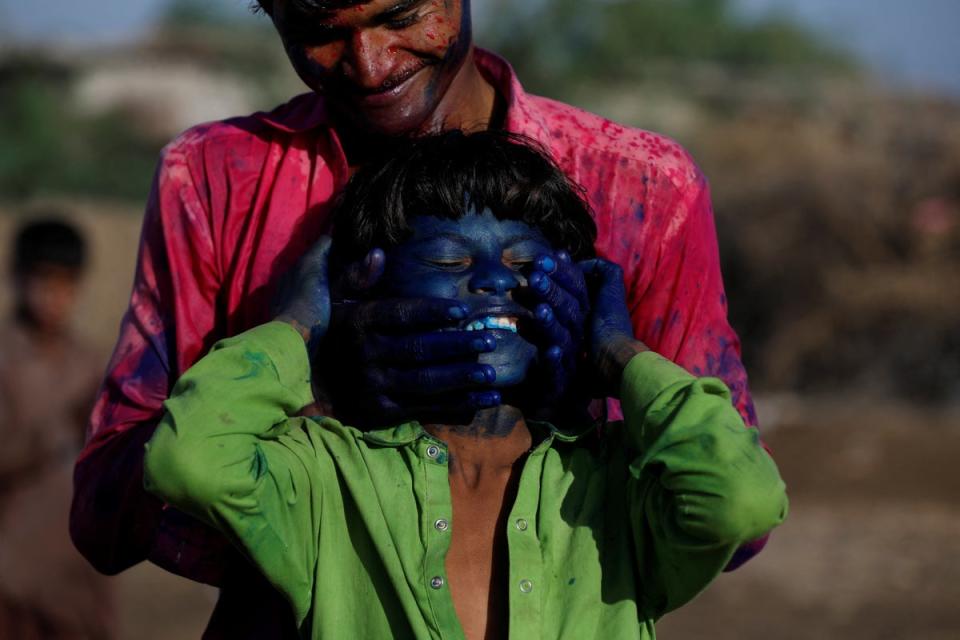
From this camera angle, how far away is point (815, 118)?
19719 millimetres

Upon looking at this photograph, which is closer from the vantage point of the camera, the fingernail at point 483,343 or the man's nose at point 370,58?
the fingernail at point 483,343

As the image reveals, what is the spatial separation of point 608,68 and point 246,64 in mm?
5807

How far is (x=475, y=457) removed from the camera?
2676mm

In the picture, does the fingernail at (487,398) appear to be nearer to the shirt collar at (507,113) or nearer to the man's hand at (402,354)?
the man's hand at (402,354)

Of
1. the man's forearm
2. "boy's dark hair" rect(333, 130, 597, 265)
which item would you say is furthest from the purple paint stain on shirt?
the man's forearm

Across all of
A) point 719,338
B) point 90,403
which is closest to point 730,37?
point 90,403

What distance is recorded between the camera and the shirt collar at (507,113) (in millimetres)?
2893

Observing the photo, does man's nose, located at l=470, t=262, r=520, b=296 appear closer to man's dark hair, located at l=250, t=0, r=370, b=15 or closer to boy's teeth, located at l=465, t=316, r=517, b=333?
boy's teeth, located at l=465, t=316, r=517, b=333

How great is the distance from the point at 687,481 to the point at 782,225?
12.0 m

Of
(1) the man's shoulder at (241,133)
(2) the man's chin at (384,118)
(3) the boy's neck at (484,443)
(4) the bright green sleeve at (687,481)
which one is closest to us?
(4) the bright green sleeve at (687,481)

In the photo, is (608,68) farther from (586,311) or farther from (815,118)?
(586,311)

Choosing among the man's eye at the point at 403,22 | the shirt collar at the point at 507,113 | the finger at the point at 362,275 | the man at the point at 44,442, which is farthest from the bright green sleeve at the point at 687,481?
the man at the point at 44,442

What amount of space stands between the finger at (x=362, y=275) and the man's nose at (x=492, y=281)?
0.62 ft

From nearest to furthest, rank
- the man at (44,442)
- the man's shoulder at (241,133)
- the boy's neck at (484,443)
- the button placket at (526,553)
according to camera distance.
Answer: the button placket at (526,553) → the boy's neck at (484,443) → the man's shoulder at (241,133) → the man at (44,442)
